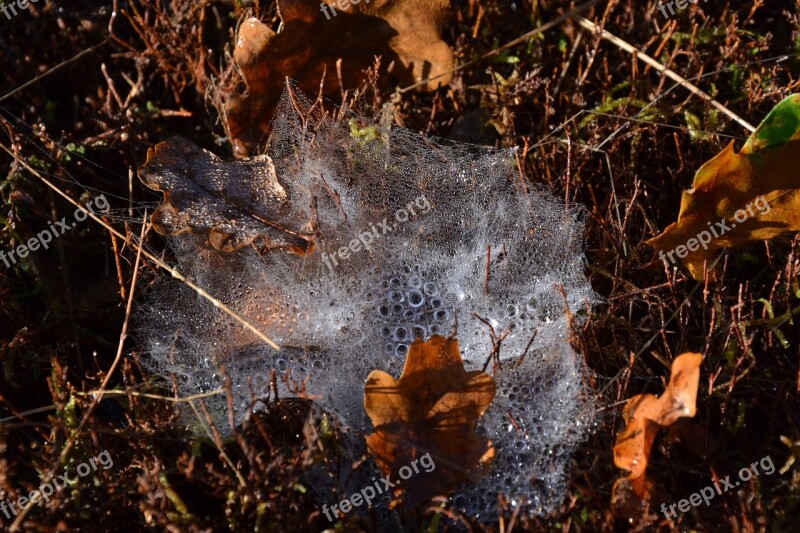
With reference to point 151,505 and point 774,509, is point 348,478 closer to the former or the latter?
point 151,505

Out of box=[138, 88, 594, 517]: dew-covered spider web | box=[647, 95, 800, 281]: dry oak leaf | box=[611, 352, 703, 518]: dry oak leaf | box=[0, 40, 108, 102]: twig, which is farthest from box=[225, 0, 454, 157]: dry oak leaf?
box=[611, 352, 703, 518]: dry oak leaf

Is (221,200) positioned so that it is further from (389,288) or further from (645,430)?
(645,430)

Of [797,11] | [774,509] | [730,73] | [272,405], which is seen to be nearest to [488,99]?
[730,73]

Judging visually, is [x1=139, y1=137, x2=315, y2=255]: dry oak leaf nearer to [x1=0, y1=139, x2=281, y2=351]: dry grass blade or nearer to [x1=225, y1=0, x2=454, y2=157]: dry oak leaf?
[x1=0, y1=139, x2=281, y2=351]: dry grass blade

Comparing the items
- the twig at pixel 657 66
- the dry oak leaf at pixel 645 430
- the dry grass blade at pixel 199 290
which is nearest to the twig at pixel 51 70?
the dry grass blade at pixel 199 290

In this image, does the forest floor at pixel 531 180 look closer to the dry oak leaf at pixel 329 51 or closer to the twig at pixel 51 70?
the twig at pixel 51 70

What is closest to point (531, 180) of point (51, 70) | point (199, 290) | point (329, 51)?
point (329, 51)
